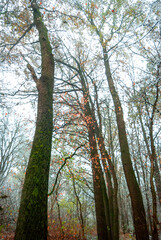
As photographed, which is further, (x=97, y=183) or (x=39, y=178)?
(x=97, y=183)

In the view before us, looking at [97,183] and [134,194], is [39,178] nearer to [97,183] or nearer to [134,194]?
[134,194]

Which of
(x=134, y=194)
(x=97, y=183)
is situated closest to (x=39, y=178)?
(x=134, y=194)

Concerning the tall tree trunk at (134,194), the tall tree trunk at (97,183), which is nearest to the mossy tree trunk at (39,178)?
the tall tree trunk at (134,194)

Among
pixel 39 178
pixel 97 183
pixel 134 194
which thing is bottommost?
pixel 134 194

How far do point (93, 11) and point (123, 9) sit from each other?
5.58ft

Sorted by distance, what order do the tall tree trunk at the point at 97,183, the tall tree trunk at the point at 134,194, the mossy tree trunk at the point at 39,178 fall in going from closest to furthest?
the mossy tree trunk at the point at 39,178
the tall tree trunk at the point at 134,194
the tall tree trunk at the point at 97,183

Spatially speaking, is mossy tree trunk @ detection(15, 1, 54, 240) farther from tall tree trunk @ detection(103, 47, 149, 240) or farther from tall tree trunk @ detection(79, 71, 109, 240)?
tall tree trunk @ detection(79, 71, 109, 240)

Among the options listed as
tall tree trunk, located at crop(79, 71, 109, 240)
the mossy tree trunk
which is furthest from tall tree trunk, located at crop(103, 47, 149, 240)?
the mossy tree trunk

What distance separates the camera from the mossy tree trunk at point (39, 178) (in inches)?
71.6

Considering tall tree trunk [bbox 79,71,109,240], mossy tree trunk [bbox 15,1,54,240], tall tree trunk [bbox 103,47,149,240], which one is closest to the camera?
mossy tree trunk [bbox 15,1,54,240]

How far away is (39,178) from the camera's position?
7.28 feet

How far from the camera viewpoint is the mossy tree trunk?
1.82 metres

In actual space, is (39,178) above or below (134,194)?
above

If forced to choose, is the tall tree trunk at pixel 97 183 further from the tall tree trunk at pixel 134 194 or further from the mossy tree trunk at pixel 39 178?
the mossy tree trunk at pixel 39 178
